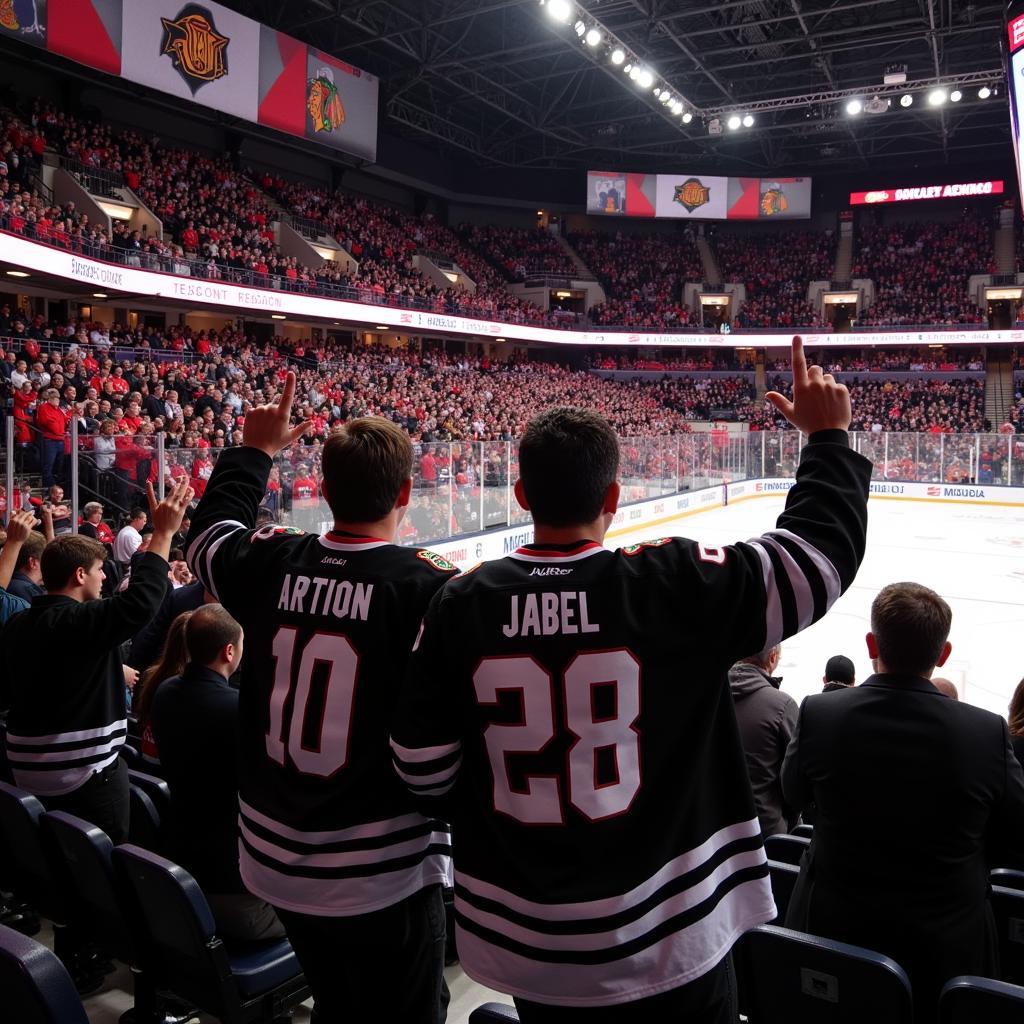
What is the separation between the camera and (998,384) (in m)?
37.6

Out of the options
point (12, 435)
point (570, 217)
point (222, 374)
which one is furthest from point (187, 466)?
point (570, 217)

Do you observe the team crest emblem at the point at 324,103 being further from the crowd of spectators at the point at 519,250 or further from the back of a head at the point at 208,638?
the back of a head at the point at 208,638

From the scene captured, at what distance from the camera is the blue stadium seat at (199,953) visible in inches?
108

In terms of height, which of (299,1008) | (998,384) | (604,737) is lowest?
(299,1008)

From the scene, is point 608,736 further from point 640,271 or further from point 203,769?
point 640,271

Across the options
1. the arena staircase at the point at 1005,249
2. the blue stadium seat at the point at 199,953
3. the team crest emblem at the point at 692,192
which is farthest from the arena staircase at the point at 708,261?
the blue stadium seat at the point at 199,953

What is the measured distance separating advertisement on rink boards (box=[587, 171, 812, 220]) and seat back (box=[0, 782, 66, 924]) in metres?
41.2

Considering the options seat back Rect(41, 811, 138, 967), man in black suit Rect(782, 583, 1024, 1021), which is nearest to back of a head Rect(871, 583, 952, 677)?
man in black suit Rect(782, 583, 1024, 1021)

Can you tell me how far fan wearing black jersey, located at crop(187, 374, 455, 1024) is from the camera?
78.6 inches

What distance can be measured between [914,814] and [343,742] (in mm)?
1489

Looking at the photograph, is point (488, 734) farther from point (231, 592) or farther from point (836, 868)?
point (836, 868)

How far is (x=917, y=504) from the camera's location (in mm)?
26375

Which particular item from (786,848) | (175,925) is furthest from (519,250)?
(175,925)

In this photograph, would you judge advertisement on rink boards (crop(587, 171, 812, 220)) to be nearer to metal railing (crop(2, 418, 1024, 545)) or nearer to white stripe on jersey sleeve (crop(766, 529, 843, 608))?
metal railing (crop(2, 418, 1024, 545))
